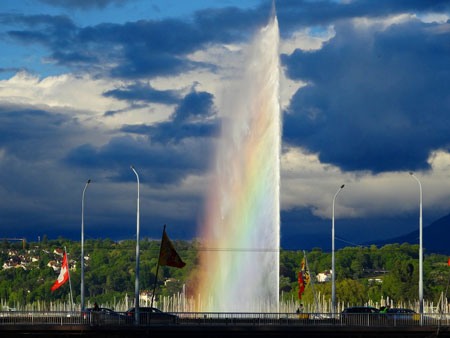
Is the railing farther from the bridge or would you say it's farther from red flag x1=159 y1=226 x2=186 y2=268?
red flag x1=159 y1=226 x2=186 y2=268

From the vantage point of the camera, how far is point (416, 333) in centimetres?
6319

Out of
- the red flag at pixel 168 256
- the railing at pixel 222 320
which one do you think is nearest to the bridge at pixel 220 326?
the railing at pixel 222 320

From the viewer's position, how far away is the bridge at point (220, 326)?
6131 cm

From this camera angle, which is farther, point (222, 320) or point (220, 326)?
point (222, 320)

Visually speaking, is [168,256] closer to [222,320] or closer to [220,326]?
[222,320]

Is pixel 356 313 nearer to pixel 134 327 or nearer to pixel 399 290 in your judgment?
pixel 134 327

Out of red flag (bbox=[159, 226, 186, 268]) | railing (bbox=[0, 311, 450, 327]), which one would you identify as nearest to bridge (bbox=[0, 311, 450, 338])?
railing (bbox=[0, 311, 450, 327])

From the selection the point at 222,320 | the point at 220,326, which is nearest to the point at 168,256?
the point at 222,320

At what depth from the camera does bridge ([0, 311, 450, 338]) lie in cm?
6131

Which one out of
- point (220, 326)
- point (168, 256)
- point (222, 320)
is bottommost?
point (220, 326)

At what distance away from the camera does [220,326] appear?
206ft

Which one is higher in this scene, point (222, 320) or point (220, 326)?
point (222, 320)

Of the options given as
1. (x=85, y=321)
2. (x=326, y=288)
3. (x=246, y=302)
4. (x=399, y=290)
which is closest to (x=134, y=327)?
(x=85, y=321)

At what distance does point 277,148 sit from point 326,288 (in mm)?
85115
